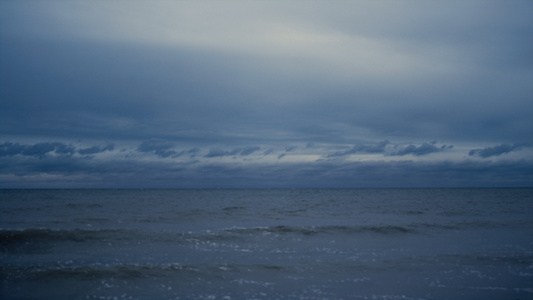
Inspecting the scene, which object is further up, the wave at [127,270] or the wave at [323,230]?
the wave at [127,270]

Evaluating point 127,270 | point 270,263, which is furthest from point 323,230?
point 127,270

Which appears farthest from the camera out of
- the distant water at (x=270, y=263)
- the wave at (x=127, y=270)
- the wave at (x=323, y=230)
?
the wave at (x=323, y=230)

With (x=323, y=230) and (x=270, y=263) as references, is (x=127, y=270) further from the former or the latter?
(x=323, y=230)

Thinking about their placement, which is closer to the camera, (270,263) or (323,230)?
(270,263)

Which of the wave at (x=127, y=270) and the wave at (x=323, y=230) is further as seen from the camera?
the wave at (x=323, y=230)

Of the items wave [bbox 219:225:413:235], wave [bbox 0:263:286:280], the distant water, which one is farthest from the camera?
wave [bbox 219:225:413:235]

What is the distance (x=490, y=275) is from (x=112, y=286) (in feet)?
42.1

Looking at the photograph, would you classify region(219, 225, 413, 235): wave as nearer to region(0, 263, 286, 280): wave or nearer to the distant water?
the distant water

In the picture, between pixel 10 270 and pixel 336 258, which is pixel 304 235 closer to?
pixel 336 258

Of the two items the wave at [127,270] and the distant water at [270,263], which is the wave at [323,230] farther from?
the wave at [127,270]

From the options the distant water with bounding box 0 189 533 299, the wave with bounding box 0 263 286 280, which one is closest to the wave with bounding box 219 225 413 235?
the distant water with bounding box 0 189 533 299

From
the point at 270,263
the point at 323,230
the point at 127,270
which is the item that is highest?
the point at 127,270

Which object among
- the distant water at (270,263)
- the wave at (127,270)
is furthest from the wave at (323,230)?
the wave at (127,270)

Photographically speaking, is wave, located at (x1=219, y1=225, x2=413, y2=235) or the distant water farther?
wave, located at (x1=219, y1=225, x2=413, y2=235)
